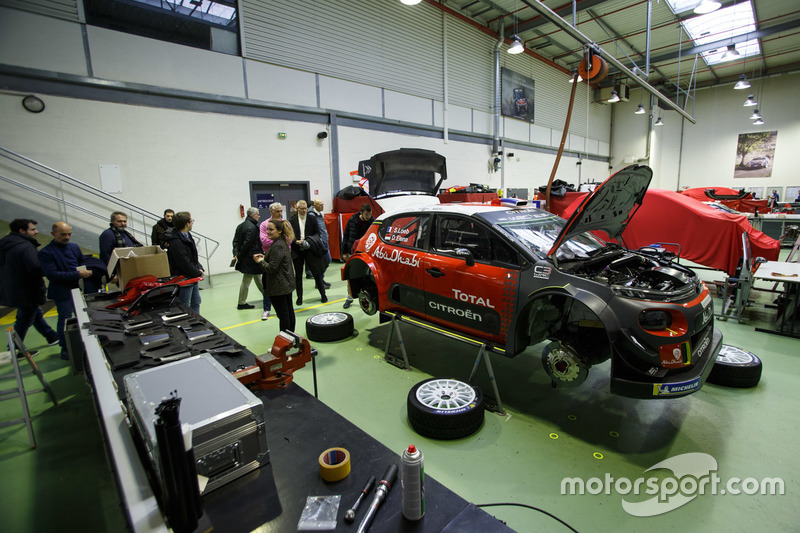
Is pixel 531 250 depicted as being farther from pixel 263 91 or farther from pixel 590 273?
pixel 263 91

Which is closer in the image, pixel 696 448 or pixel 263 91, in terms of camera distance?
pixel 696 448

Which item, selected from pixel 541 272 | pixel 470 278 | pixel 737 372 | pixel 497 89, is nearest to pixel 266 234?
pixel 470 278

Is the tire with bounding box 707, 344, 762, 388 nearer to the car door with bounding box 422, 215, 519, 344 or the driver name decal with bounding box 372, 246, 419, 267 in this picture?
the car door with bounding box 422, 215, 519, 344

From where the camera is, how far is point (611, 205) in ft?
10.5

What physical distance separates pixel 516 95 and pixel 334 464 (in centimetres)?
1695

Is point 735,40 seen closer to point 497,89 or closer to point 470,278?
point 497,89

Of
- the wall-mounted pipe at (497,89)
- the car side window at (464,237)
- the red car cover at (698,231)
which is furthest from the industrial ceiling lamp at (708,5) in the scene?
the wall-mounted pipe at (497,89)

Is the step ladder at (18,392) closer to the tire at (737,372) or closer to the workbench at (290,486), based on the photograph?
the workbench at (290,486)

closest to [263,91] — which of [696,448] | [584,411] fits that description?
[584,411]

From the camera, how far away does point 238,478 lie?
53.1 inches

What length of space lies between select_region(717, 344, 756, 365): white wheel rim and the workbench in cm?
357

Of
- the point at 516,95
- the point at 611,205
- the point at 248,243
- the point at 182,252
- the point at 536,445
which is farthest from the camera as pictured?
the point at 516,95

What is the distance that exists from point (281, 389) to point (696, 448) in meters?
2.92

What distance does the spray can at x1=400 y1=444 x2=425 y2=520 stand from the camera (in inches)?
46.1
